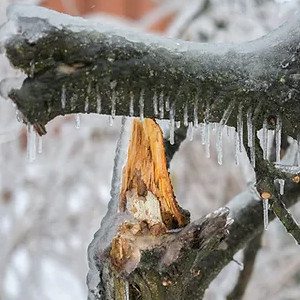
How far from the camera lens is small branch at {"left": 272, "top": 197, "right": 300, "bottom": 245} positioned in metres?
0.65

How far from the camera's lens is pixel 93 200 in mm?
2781

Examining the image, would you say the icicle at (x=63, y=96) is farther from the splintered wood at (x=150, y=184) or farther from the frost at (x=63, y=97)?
the splintered wood at (x=150, y=184)

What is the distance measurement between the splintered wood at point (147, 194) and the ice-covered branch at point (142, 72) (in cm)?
12

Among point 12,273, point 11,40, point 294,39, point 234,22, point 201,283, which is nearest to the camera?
point 11,40

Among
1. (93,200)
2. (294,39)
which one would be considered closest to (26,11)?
(294,39)

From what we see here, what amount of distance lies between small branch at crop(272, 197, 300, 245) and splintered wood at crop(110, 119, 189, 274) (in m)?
0.10

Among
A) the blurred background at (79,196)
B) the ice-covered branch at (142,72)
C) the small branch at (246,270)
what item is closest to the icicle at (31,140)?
the ice-covered branch at (142,72)

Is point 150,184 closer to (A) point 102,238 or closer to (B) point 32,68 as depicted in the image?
(A) point 102,238

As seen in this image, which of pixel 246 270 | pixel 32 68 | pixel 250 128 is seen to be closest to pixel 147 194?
pixel 250 128

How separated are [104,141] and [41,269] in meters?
0.70

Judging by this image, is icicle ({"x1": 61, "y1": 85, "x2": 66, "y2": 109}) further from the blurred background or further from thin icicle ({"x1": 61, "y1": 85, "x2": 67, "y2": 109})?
the blurred background

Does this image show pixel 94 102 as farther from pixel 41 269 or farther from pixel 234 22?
pixel 41 269

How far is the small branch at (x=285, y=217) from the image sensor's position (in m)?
0.65

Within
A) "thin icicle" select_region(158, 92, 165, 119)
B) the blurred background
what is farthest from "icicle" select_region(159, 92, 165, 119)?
the blurred background
